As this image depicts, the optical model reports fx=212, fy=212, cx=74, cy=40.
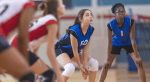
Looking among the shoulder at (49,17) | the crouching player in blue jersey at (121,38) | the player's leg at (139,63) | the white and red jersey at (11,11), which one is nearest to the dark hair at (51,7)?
the shoulder at (49,17)

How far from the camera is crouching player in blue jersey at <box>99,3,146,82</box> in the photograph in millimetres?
3295

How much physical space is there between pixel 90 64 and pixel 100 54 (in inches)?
145

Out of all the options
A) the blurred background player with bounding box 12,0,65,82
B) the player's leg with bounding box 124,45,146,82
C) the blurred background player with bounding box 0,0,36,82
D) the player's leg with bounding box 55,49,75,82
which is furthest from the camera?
the player's leg with bounding box 124,45,146,82

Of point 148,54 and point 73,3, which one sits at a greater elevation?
point 73,3

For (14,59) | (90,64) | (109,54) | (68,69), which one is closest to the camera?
(14,59)

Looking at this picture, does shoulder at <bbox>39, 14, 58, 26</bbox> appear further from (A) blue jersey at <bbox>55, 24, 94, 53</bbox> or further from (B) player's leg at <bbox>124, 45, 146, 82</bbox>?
(B) player's leg at <bbox>124, 45, 146, 82</bbox>

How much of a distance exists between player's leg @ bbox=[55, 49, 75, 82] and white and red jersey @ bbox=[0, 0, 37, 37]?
1.36 meters

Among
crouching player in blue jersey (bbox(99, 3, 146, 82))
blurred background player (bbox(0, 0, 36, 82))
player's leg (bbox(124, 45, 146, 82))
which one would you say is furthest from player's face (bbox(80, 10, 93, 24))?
blurred background player (bbox(0, 0, 36, 82))

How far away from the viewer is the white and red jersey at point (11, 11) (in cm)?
155

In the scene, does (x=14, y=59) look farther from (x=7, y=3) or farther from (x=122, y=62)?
(x=122, y=62)

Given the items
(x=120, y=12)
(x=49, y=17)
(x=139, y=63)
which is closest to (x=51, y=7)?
(x=49, y=17)

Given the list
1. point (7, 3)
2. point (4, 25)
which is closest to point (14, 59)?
point (4, 25)

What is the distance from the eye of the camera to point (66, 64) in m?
2.87

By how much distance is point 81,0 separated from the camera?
23.8 ft
